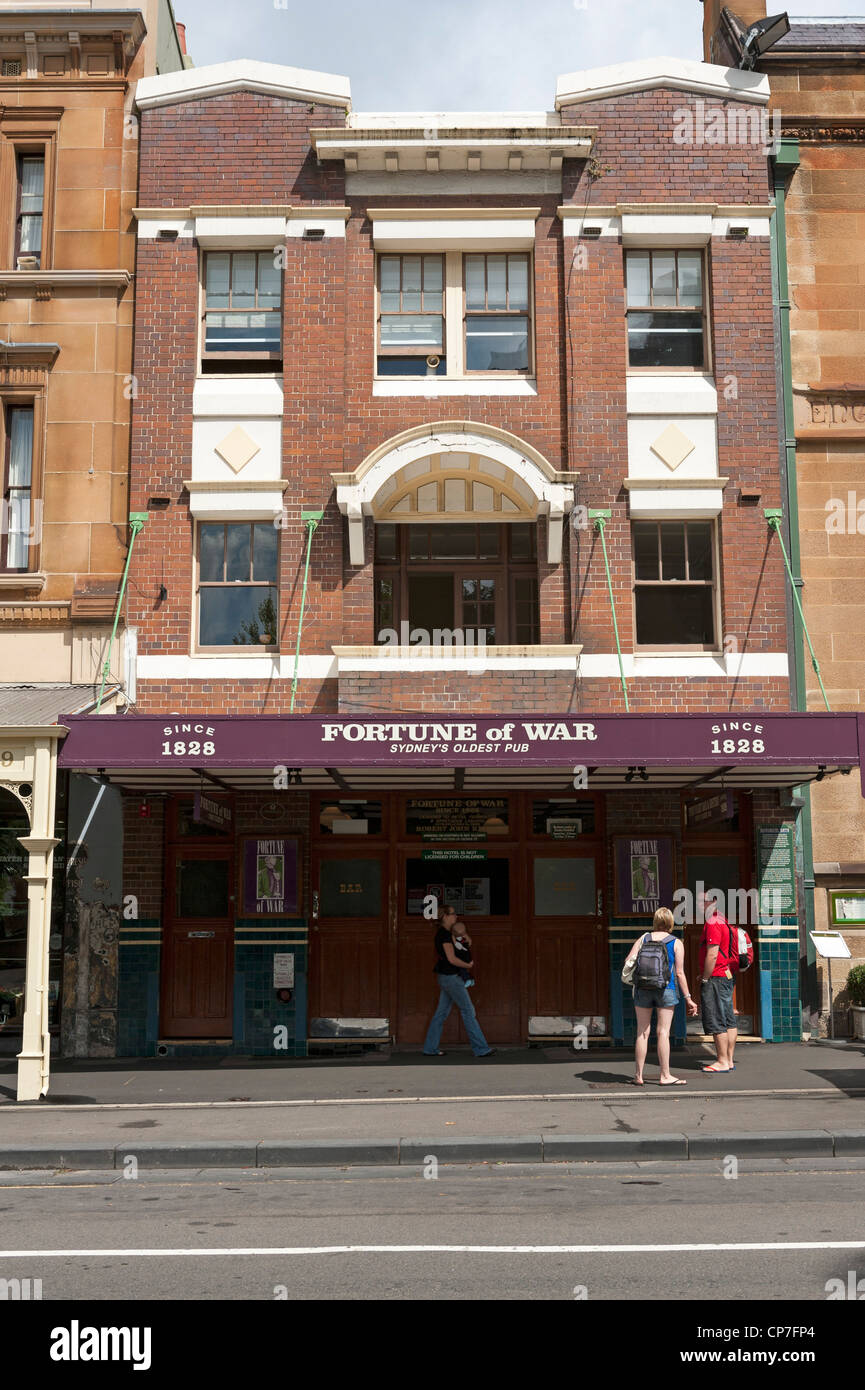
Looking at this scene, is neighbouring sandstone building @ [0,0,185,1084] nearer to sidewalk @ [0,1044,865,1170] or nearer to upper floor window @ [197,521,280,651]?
upper floor window @ [197,521,280,651]

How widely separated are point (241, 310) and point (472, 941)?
8.47m

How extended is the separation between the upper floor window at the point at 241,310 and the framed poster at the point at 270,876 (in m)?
6.01

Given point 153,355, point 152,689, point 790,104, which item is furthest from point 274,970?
point 790,104

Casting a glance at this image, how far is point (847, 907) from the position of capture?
16.3 meters

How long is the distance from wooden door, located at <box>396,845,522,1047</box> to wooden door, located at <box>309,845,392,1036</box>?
228 millimetres

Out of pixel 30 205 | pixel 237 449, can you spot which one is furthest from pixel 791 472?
pixel 30 205

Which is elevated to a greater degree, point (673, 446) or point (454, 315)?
point (454, 315)

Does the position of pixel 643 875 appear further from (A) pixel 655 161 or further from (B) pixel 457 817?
(A) pixel 655 161

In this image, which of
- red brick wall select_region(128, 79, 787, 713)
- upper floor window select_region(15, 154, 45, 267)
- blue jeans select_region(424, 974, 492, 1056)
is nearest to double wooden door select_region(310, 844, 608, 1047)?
blue jeans select_region(424, 974, 492, 1056)

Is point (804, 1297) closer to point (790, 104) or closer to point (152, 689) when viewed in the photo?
point (152, 689)

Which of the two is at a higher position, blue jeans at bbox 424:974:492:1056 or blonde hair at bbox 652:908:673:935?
blonde hair at bbox 652:908:673:935

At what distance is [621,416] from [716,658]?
3.23 m

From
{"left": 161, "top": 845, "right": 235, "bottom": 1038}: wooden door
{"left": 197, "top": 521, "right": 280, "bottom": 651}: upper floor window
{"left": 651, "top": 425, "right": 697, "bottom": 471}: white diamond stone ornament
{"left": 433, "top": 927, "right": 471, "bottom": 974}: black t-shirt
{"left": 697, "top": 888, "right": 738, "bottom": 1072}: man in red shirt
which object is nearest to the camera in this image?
{"left": 697, "top": 888, "right": 738, "bottom": 1072}: man in red shirt

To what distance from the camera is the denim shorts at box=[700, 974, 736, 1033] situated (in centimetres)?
1395
